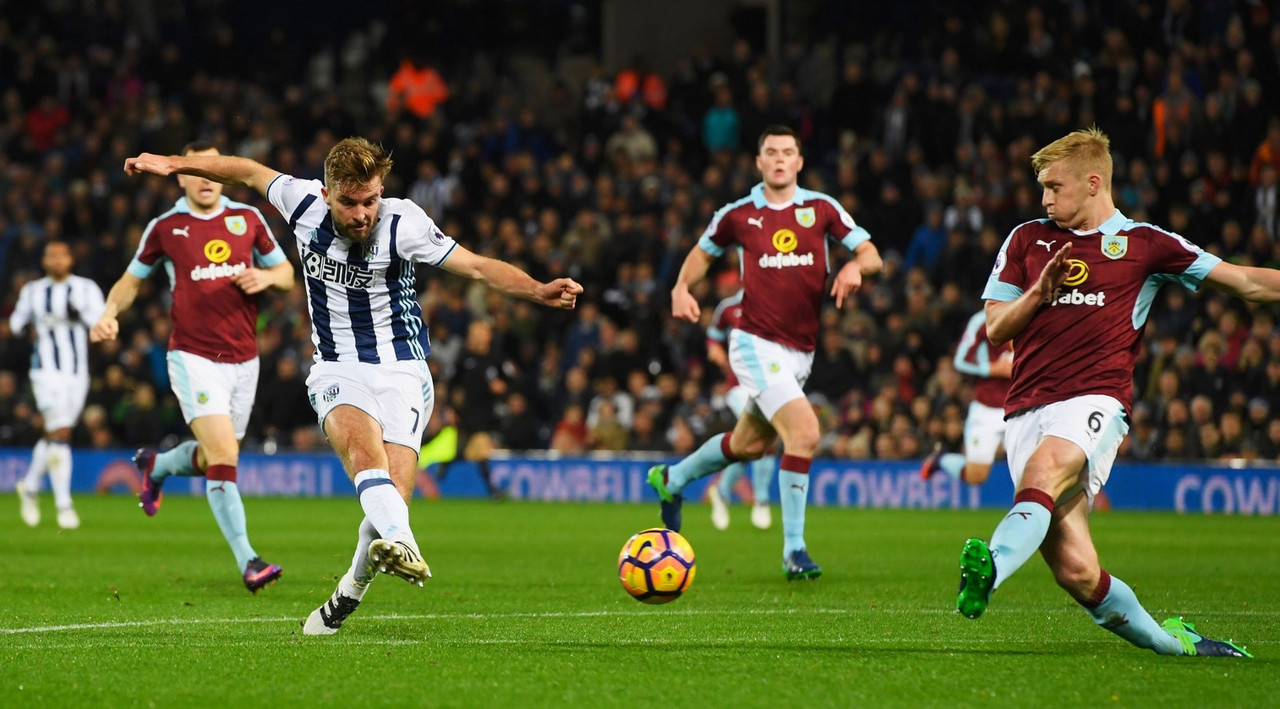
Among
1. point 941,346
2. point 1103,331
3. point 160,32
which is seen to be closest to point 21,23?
point 160,32

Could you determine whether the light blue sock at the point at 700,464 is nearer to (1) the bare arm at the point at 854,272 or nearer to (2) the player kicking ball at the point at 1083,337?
(1) the bare arm at the point at 854,272

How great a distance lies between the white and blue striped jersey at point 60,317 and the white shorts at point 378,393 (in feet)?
30.0

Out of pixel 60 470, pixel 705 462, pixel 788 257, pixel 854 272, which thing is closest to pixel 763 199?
pixel 788 257

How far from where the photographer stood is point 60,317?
55.1 feet

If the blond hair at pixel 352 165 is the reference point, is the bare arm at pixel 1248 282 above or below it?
below

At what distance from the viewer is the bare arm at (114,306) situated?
10.4 m

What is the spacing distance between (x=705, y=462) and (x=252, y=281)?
10.4 feet

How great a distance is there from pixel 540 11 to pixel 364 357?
22.8 metres

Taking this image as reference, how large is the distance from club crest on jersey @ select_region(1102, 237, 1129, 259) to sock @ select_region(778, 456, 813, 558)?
413cm

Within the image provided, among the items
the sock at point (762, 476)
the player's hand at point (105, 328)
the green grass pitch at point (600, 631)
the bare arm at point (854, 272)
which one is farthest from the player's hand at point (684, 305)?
the sock at point (762, 476)

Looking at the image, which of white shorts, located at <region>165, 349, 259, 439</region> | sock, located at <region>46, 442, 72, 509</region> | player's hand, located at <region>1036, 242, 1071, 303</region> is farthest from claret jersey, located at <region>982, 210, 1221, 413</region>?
sock, located at <region>46, 442, 72, 509</region>

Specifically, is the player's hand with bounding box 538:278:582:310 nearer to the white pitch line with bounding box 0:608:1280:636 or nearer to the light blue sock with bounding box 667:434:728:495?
the white pitch line with bounding box 0:608:1280:636

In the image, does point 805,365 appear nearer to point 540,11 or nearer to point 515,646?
point 515,646

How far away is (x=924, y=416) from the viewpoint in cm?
2031
